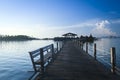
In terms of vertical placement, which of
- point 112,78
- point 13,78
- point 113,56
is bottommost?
point 13,78

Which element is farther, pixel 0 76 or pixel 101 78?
pixel 0 76

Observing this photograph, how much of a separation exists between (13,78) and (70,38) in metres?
52.3

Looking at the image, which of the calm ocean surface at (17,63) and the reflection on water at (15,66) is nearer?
the reflection on water at (15,66)

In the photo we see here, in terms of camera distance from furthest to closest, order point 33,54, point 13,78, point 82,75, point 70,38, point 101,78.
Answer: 1. point 70,38
2. point 13,78
3. point 33,54
4. point 82,75
5. point 101,78

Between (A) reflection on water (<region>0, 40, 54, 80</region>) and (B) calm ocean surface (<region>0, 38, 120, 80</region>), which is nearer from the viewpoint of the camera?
(A) reflection on water (<region>0, 40, 54, 80</region>)

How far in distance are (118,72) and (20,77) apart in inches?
280

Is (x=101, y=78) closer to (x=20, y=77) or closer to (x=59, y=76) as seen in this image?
(x=59, y=76)

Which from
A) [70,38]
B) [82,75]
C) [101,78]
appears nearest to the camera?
[101,78]

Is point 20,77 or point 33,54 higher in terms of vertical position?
point 33,54

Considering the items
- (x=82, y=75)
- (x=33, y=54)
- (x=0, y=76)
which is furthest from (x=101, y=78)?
(x=0, y=76)

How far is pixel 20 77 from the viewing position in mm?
12891

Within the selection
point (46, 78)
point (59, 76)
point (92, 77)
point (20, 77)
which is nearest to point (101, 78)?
point (92, 77)

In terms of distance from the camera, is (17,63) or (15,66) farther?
(17,63)

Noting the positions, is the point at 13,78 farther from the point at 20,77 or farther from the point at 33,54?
the point at 33,54
